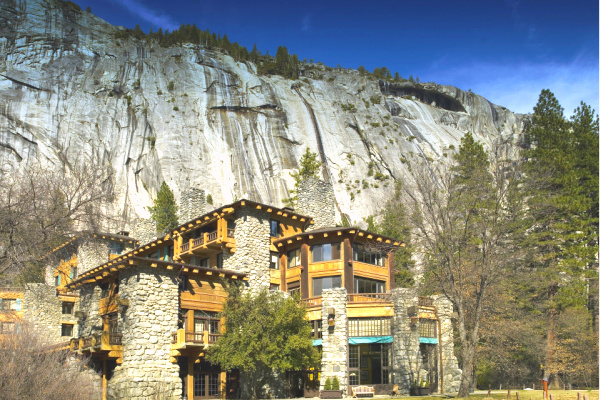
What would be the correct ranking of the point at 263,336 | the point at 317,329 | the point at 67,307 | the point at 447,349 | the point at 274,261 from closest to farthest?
1. the point at 263,336
2. the point at 447,349
3. the point at 317,329
4. the point at 274,261
5. the point at 67,307

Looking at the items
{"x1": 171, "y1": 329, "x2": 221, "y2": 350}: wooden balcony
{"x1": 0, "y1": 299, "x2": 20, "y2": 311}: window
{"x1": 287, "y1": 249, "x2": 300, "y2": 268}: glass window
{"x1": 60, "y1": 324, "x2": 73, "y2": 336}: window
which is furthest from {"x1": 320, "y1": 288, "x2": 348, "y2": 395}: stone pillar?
{"x1": 0, "y1": 299, "x2": 20, "y2": 311}: window

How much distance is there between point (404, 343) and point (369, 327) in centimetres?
218

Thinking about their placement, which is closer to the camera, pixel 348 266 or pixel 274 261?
pixel 348 266

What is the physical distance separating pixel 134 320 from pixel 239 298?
536 centimetres

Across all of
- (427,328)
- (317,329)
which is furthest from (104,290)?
(427,328)

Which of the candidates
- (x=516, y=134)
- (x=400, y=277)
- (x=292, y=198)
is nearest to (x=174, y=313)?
(x=400, y=277)

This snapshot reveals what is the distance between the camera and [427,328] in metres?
33.9

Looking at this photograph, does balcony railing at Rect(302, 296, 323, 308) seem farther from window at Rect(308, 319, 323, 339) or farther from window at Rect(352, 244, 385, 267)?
window at Rect(352, 244, 385, 267)

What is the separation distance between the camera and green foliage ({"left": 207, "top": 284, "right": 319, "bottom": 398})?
95.1ft

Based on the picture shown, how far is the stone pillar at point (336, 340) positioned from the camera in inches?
1248

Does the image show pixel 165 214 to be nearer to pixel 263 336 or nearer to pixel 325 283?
pixel 325 283

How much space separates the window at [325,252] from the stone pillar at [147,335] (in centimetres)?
1100

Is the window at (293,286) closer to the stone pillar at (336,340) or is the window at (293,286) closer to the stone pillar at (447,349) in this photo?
the stone pillar at (336,340)

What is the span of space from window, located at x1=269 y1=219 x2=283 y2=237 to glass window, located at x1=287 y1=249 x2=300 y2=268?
4.98 ft
